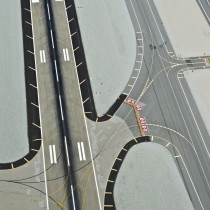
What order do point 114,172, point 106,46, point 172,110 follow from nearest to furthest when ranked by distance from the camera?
point 114,172 → point 172,110 → point 106,46

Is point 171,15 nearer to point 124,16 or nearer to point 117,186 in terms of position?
point 124,16

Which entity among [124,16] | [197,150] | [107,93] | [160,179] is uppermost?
[124,16]

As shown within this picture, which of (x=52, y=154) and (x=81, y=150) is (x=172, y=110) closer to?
(x=81, y=150)

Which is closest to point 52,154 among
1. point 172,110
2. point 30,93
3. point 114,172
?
point 114,172

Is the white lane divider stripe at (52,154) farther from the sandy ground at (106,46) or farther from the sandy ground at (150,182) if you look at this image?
the sandy ground at (106,46)

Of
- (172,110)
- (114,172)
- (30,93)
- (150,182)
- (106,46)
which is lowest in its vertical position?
(150,182)

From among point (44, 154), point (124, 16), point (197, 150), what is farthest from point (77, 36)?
point (197, 150)

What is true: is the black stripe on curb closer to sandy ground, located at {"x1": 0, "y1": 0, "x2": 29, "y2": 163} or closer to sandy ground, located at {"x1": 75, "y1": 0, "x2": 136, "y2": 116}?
sandy ground, located at {"x1": 75, "y1": 0, "x2": 136, "y2": 116}
